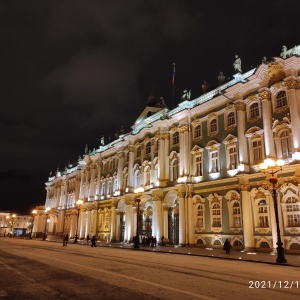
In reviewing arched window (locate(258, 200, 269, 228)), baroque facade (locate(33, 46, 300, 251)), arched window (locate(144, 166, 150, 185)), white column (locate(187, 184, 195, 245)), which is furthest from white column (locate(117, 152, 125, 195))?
arched window (locate(258, 200, 269, 228))

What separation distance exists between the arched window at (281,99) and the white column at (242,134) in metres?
3.61

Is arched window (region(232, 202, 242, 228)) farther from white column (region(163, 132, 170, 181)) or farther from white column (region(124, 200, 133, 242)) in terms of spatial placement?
white column (region(124, 200, 133, 242))

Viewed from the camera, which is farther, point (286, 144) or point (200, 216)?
point (200, 216)

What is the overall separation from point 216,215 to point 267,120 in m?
10.5

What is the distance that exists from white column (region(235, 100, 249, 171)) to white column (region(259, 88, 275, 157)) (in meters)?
2.36

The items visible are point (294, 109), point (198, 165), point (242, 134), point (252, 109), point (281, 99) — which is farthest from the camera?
point (198, 165)

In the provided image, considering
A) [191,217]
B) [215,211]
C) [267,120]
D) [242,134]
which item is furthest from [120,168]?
[267,120]

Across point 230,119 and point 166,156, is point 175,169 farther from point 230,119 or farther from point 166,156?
point 230,119

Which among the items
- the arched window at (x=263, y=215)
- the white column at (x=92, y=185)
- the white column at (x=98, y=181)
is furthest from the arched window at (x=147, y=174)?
the white column at (x=92, y=185)

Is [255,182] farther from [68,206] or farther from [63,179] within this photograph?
[63,179]

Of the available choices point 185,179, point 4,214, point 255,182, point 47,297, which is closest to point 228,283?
point 47,297

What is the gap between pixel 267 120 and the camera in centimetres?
2714

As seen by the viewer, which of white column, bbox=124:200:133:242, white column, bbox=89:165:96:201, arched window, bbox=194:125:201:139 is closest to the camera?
arched window, bbox=194:125:201:139

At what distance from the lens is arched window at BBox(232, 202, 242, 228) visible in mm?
28734
